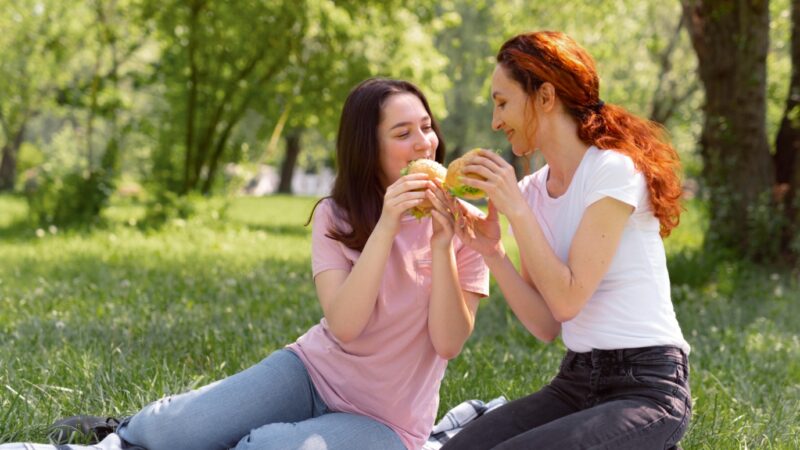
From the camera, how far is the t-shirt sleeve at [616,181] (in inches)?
117

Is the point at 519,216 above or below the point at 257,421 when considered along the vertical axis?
above

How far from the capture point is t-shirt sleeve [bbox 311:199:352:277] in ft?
11.6

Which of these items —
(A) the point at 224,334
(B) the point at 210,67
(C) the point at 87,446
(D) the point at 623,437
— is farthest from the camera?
(B) the point at 210,67

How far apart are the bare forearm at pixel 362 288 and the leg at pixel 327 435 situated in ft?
1.08

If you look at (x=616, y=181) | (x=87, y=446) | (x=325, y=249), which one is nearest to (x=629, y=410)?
(x=616, y=181)

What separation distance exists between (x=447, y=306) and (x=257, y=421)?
Result: 873 millimetres

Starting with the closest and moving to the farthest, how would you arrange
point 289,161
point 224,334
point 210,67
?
point 224,334 < point 210,67 < point 289,161

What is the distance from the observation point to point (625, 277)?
9.99ft

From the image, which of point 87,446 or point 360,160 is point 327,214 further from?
point 87,446

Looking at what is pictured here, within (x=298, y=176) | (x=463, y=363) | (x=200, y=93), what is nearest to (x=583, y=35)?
(x=200, y=93)

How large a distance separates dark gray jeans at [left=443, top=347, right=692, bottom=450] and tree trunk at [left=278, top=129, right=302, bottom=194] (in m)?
31.4

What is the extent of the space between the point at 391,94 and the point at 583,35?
1397 centimetres

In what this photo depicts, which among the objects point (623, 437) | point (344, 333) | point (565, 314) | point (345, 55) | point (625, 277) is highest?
point (345, 55)

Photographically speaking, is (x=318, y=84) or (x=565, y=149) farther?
(x=318, y=84)
